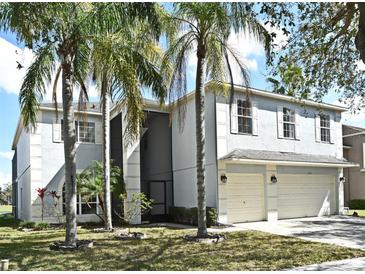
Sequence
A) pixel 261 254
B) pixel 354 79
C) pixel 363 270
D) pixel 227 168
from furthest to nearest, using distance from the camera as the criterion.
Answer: pixel 227 168 < pixel 354 79 < pixel 261 254 < pixel 363 270

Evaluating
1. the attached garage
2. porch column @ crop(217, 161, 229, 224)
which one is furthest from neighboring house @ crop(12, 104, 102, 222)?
the attached garage

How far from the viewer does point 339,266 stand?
8.65m

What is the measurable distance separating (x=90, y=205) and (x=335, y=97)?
42.2 ft

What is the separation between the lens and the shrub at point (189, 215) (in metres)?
16.1

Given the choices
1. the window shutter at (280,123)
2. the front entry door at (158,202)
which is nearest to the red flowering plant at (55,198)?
the front entry door at (158,202)

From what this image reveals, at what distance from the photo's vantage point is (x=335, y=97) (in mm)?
12117

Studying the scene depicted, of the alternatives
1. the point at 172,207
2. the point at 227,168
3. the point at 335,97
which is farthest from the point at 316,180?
the point at 335,97

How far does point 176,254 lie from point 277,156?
9696 millimetres

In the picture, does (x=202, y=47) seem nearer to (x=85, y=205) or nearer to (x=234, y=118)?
(x=234, y=118)

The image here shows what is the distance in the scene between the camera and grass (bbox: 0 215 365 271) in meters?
8.77

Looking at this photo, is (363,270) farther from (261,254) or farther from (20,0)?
(20,0)

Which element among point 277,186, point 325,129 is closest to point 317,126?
point 325,129

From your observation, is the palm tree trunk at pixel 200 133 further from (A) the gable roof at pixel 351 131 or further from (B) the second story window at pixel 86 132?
(A) the gable roof at pixel 351 131

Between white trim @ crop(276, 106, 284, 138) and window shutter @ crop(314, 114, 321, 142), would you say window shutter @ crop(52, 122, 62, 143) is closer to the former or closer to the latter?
white trim @ crop(276, 106, 284, 138)
